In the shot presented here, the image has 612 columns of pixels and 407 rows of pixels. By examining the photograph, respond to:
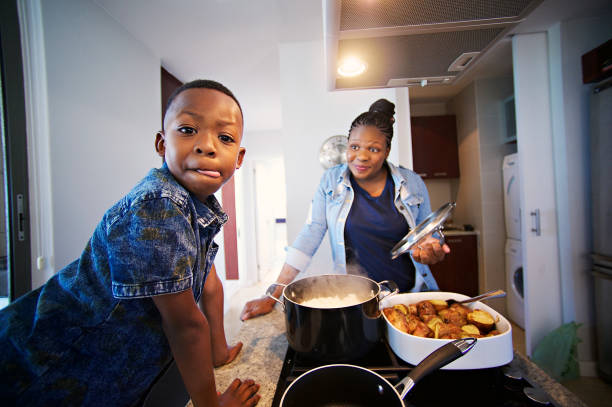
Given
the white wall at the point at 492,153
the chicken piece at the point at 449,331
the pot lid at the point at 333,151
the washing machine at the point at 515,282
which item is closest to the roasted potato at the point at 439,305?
A: the chicken piece at the point at 449,331

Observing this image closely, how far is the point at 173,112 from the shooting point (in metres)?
0.50

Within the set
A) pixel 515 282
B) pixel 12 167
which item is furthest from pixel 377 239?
pixel 515 282

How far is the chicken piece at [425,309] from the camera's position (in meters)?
0.58

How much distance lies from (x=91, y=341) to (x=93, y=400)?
0.10 m

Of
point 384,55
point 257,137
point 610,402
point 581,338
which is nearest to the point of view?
point 384,55

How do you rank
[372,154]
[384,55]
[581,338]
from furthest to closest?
[581,338] → [372,154] → [384,55]

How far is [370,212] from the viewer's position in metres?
1.18

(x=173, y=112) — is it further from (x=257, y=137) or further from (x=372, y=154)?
(x=257, y=137)

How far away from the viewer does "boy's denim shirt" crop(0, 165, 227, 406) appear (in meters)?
0.39

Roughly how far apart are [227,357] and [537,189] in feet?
8.64

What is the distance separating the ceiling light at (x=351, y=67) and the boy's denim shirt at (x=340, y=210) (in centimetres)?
56

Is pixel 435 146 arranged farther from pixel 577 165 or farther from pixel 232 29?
pixel 232 29

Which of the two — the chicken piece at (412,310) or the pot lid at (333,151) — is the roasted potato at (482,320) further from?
the pot lid at (333,151)

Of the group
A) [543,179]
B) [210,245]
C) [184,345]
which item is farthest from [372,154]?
[543,179]
